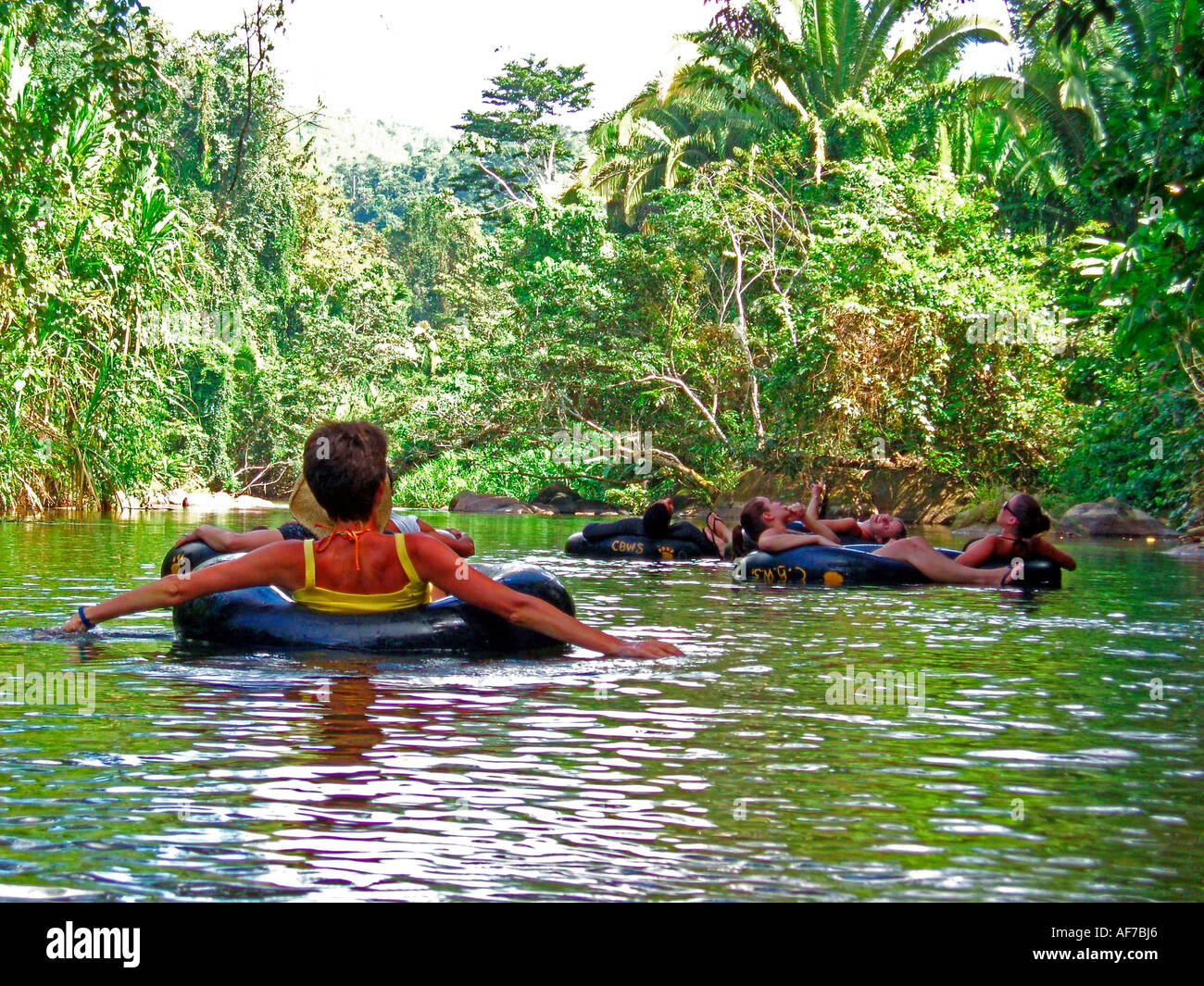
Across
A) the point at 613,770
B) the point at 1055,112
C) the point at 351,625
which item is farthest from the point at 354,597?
the point at 1055,112

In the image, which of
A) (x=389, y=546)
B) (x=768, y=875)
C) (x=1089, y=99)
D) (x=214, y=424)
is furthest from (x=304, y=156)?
(x=768, y=875)

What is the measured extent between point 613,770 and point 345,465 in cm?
246

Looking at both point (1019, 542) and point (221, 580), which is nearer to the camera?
point (221, 580)

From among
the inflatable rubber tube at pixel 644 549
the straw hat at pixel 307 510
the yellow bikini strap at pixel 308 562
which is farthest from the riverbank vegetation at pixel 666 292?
the inflatable rubber tube at pixel 644 549

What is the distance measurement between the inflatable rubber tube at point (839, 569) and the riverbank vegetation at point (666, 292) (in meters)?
2.80

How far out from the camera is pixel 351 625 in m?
6.57

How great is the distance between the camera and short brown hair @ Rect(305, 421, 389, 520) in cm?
616
